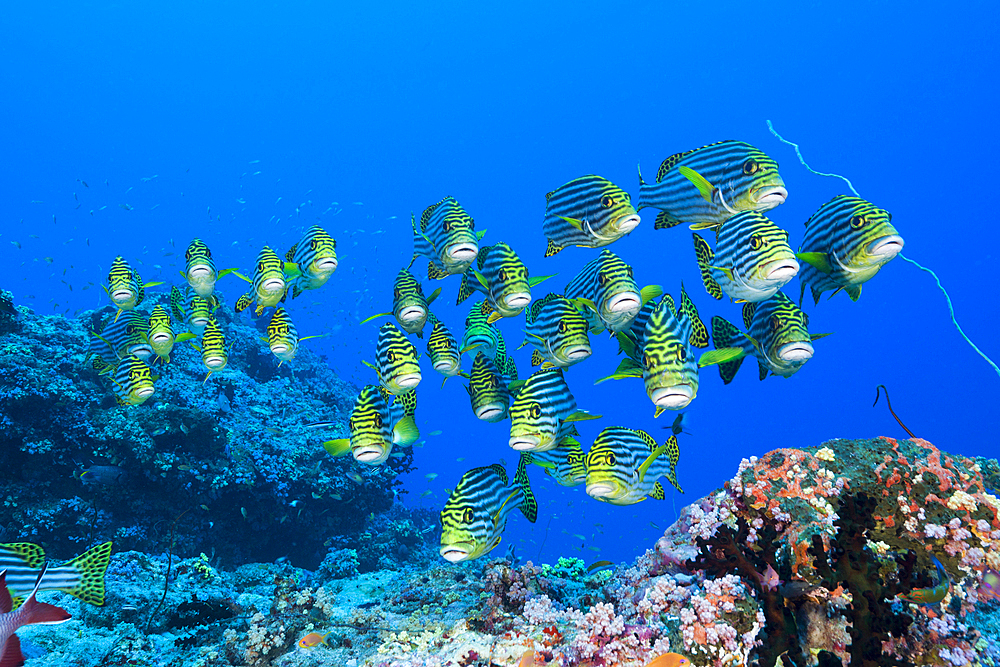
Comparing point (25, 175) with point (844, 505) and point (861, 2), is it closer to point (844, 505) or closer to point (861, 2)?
point (844, 505)

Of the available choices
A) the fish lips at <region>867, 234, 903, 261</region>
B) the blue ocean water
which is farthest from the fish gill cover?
the blue ocean water

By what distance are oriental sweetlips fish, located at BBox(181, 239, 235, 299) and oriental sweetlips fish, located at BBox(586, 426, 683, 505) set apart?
4.88 m

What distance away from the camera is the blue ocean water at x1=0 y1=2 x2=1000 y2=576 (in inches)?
2987

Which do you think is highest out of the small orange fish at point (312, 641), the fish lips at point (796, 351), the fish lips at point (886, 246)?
the fish lips at point (886, 246)

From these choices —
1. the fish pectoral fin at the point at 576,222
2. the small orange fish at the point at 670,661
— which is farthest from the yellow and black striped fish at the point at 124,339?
the small orange fish at the point at 670,661

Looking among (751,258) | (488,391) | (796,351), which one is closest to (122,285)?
(488,391)

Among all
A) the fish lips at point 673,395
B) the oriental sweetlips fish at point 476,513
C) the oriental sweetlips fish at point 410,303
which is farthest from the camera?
the oriental sweetlips fish at point 410,303

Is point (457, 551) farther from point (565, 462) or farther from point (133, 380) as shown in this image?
point (133, 380)

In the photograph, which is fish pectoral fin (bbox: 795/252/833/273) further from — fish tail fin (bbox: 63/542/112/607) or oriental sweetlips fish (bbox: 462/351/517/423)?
fish tail fin (bbox: 63/542/112/607)

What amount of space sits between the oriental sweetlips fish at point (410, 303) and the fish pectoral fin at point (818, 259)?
3.17 metres

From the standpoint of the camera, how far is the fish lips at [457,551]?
2.94 meters

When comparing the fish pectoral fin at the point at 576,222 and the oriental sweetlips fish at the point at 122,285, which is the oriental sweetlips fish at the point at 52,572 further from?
the fish pectoral fin at the point at 576,222

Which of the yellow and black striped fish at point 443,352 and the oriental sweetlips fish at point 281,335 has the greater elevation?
the oriental sweetlips fish at point 281,335

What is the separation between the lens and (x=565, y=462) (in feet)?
12.6
